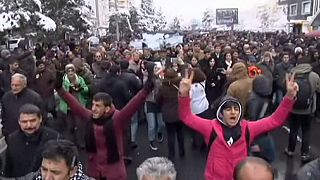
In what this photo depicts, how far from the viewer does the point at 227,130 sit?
15.3ft

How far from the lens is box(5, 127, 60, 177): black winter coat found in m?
4.52

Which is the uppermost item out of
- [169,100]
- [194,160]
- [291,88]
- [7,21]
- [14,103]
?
[7,21]

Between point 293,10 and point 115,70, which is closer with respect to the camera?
point 115,70

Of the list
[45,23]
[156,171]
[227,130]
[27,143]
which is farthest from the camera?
[45,23]

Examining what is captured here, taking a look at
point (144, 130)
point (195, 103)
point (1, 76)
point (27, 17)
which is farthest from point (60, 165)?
point (27, 17)

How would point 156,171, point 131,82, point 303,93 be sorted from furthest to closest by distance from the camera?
point 131,82, point 303,93, point 156,171

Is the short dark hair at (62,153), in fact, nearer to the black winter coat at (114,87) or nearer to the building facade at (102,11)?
the black winter coat at (114,87)

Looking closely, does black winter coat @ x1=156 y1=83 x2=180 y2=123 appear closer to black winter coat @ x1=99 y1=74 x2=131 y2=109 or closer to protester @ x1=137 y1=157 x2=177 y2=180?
black winter coat @ x1=99 y1=74 x2=131 y2=109

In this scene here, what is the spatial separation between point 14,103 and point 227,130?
9.97ft

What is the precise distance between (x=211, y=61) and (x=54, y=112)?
4.01m

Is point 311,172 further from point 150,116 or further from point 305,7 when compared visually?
point 305,7

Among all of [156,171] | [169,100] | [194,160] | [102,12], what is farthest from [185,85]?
[102,12]

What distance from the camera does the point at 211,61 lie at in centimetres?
1159

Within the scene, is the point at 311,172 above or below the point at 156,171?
below
